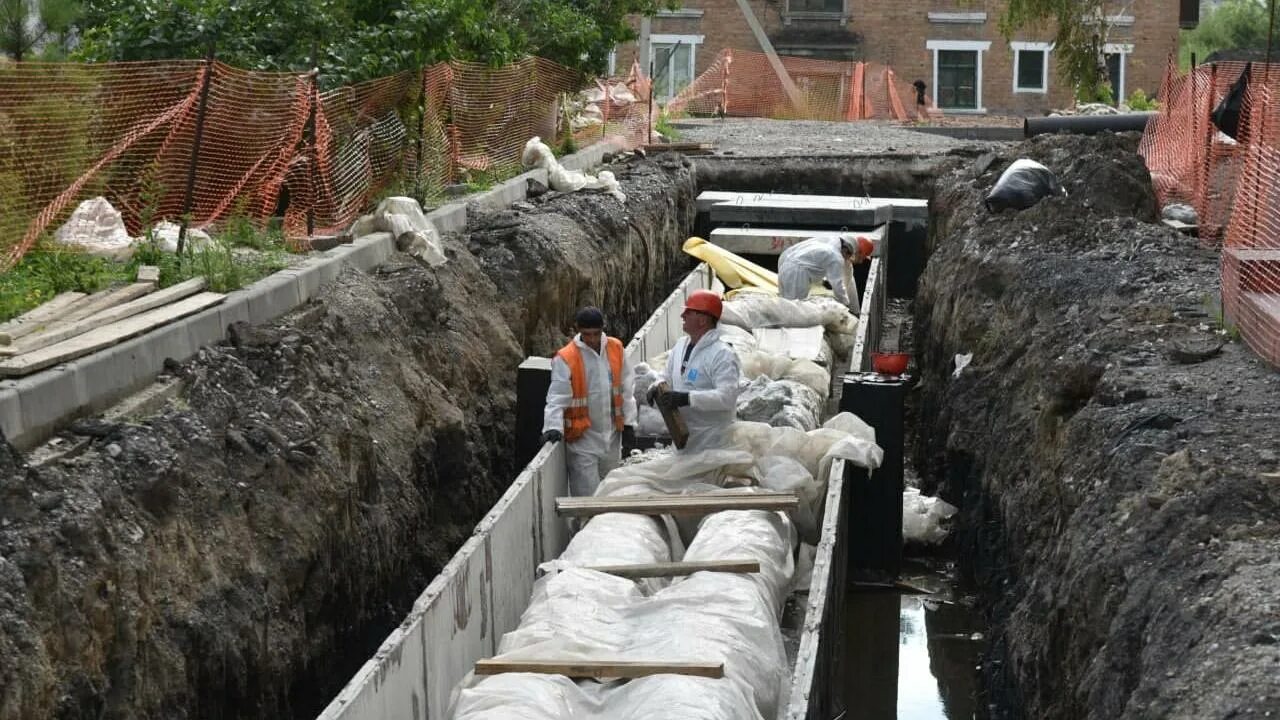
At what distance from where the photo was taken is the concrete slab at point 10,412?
753 cm

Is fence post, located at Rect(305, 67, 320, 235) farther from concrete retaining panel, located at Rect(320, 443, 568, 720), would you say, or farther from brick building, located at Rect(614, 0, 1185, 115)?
brick building, located at Rect(614, 0, 1185, 115)

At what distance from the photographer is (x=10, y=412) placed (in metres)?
7.62

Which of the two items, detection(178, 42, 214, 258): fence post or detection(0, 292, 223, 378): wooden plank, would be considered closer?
detection(0, 292, 223, 378): wooden plank

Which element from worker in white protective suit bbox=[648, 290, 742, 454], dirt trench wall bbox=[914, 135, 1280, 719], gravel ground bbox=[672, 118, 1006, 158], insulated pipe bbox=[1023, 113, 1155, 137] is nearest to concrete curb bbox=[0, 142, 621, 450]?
worker in white protective suit bbox=[648, 290, 742, 454]

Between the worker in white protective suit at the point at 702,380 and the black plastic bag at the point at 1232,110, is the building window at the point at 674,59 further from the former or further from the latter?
the worker in white protective suit at the point at 702,380

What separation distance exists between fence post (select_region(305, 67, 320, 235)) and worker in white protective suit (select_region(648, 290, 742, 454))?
415cm

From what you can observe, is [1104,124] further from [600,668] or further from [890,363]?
[600,668]

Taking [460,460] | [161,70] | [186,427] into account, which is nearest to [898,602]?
[460,460]

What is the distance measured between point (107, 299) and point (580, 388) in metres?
2.92

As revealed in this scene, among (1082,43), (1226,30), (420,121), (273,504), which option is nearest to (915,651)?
(273,504)

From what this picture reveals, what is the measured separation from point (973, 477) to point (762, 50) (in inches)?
1288

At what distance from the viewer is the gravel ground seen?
27.8 m

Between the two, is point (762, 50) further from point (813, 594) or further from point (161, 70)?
point (813, 594)

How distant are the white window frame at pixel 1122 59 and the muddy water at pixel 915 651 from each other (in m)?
32.7
